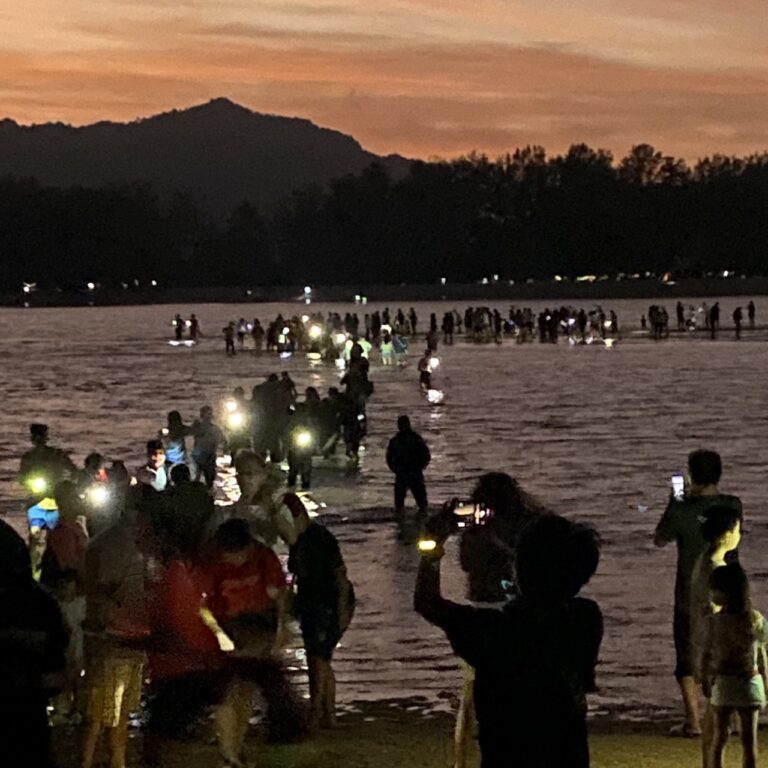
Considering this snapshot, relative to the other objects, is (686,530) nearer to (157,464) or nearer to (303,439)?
(157,464)

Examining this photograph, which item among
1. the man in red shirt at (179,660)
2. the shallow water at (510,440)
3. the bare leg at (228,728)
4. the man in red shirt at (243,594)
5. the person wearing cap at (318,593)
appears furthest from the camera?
the shallow water at (510,440)

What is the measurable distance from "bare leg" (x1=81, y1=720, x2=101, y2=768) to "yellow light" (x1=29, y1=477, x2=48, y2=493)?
546cm

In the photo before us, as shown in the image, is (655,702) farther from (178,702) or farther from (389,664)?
(178,702)

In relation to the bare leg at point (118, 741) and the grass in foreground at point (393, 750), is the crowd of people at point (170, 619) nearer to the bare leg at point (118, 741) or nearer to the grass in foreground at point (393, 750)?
the bare leg at point (118, 741)

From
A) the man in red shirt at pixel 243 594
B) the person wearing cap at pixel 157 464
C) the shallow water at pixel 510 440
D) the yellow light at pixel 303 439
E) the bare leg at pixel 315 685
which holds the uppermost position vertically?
the man in red shirt at pixel 243 594

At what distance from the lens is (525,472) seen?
25.0 meters

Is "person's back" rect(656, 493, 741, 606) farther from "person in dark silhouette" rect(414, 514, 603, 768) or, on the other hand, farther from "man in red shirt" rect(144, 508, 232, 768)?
"person in dark silhouette" rect(414, 514, 603, 768)

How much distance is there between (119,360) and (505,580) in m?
56.5

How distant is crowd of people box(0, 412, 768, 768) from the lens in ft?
16.1

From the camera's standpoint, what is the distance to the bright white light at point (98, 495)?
44.9 ft

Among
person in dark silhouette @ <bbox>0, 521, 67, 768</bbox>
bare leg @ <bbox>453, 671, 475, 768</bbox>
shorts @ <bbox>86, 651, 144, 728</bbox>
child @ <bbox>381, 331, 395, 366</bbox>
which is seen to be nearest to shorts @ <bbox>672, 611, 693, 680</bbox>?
bare leg @ <bbox>453, 671, 475, 768</bbox>

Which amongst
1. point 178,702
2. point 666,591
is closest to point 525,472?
point 666,591

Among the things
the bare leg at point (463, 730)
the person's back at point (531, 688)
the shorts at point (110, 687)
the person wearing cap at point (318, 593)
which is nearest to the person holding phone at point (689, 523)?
the bare leg at point (463, 730)

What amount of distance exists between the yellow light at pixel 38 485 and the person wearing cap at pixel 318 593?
481cm
